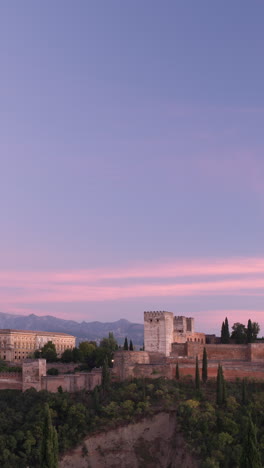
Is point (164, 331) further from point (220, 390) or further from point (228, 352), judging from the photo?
point (220, 390)

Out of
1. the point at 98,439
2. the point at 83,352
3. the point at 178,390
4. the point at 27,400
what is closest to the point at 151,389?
the point at 178,390

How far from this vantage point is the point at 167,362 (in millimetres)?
63438

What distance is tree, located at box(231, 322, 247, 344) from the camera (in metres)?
71.1

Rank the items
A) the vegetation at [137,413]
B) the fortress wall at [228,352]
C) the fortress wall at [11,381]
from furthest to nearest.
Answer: the fortress wall at [228,352], the fortress wall at [11,381], the vegetation at [137,413]

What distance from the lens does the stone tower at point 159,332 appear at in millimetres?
68812

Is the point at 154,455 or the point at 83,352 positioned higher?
the point at 83,352

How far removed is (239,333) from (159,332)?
9012 millimetres

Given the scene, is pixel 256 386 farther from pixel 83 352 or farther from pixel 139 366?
pixel 83 352

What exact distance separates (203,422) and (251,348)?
12.2 meters

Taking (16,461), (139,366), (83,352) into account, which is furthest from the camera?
(83,352)

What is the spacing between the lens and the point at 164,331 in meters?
69.4

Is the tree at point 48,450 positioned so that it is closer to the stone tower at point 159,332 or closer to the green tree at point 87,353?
the stone tower at point 159,332

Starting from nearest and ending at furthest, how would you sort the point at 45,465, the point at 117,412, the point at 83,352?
the point at 45,465
the point at 117,412
the point at 83,352

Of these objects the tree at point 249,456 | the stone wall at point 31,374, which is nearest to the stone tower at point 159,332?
the stone wall at point 31,374
